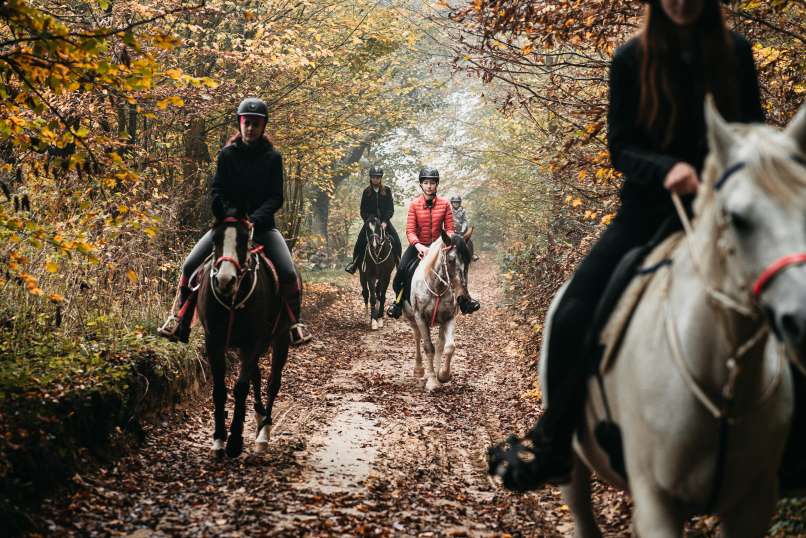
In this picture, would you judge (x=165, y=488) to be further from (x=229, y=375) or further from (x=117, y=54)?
(x=229, y=375)

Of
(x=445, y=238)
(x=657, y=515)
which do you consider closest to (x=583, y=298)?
(x=657, y=515)

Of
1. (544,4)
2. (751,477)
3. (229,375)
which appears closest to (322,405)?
(229,375)

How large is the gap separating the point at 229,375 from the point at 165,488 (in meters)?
4.74

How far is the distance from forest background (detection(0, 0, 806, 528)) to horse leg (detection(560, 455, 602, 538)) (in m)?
3.60

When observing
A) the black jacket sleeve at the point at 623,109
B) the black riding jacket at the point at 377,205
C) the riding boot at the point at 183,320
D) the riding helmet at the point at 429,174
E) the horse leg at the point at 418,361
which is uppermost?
the black jacket sleeve at the point at 623,109

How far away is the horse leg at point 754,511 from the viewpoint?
2803mm

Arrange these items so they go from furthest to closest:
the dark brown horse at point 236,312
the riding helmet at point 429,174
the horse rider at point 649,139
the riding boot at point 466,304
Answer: the riding helmet at point 429,174 < the riding boot at point 466,304 < the dark brown horse at point 236,312 < the horse rider at point 649,139

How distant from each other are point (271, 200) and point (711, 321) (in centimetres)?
587

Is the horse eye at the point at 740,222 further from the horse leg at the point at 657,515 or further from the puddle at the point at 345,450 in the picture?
the puddle at the point at 345,450

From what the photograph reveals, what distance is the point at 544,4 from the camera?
7121 millimetres

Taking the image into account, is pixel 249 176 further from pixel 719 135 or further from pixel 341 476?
pixel 719 135

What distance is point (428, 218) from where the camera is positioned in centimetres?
1216

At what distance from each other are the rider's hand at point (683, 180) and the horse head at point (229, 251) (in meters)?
4.55

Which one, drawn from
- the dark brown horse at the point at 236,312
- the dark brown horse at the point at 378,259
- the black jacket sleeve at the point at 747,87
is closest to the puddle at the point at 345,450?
the dark brown horse at the point at 236,312
